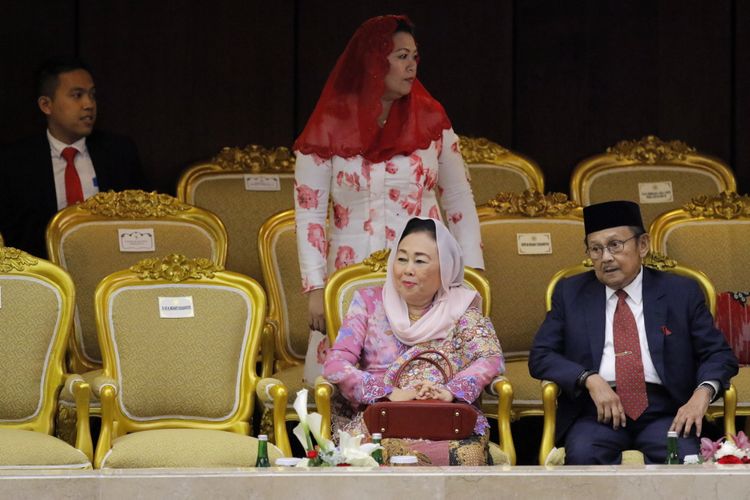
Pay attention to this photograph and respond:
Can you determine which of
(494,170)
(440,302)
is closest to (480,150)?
(494,170)

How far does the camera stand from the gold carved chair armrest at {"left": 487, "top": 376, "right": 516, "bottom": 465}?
489 centimetres

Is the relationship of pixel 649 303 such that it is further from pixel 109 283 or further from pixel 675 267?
pixel 109 283

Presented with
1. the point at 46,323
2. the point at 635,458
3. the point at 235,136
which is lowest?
the point at 635,458

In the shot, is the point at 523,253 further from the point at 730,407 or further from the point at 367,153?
the point at 730,407

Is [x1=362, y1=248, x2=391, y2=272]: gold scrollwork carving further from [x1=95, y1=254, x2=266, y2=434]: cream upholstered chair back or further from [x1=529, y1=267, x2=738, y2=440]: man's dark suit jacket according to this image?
[x1=529, y1=267, x2=738, y2=440]: man's dark suit jacket

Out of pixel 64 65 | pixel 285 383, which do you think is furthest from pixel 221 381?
pixel 64 65

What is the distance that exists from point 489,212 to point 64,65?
1.83 metres

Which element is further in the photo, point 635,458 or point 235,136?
point 235,136

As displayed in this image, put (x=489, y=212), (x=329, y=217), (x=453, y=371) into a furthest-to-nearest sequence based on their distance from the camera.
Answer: (x=489, y=212) < (x=329, y=217) < (x=453, y=371)

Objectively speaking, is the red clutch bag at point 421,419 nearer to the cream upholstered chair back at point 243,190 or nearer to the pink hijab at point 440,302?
the pink hijab at point 440,302

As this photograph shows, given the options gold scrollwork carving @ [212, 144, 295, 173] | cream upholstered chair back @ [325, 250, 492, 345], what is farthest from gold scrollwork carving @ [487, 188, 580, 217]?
gold scrollwork carving @ [212, 144, 295, 173]

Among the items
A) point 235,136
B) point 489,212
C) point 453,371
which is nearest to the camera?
point 453,371

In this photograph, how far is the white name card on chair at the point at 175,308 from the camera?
5.28 m

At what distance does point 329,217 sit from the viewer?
560 centimetres
